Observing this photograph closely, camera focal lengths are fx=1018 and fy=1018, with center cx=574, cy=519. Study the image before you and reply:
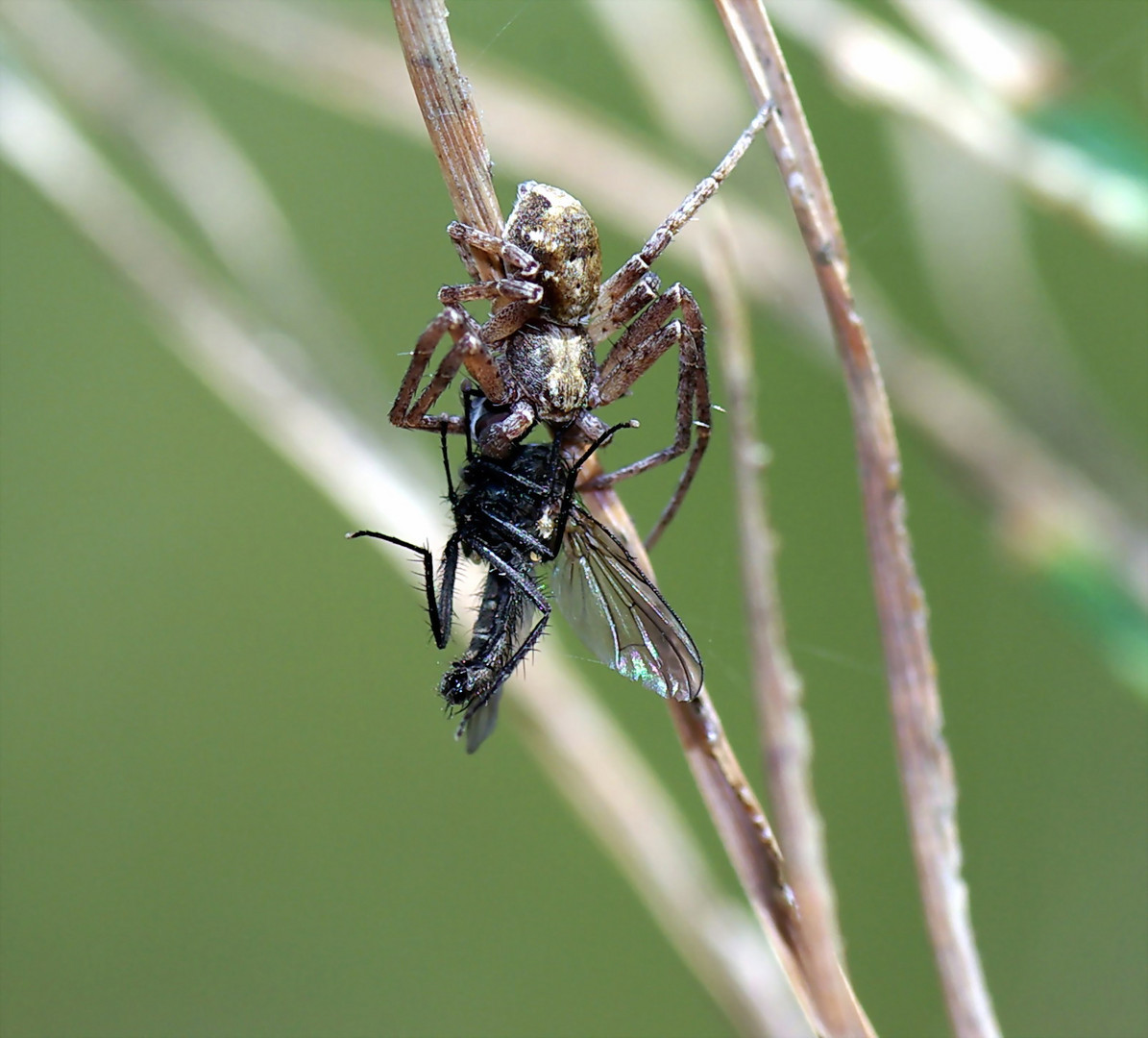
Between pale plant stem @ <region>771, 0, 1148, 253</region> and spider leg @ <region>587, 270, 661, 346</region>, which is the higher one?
pale plant stem @ <region>771, 0, 1148, 253</region>

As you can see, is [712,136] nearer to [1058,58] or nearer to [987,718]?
[1058,58]

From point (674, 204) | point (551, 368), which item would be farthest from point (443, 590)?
Answer: point (674, 204)

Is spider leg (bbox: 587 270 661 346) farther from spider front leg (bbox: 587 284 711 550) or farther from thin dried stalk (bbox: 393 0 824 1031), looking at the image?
thin dried stalk (bbox: 393 0 824 1031)

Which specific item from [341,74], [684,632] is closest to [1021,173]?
[684,632]

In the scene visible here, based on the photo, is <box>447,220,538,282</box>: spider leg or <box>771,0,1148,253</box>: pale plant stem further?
<box>771,0,1148,253</box>: pale plant stem

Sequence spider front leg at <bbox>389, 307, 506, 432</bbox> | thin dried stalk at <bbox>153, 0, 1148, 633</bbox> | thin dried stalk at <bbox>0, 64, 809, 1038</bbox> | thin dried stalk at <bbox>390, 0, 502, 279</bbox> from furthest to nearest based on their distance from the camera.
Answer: thin dried stalk at <bbox>153, 0, 1148, 633</bbox> → thin dried stalk at <bbox>0, 64, 809, 1038</bbox> → spider front leg at <bbox>389, 307, 506, 432</bbox> → thin dried stalk at <bbox>390, 0, 502, 279</bbox>

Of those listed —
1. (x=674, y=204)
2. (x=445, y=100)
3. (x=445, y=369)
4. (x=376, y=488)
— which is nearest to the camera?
(x=445, y=100)

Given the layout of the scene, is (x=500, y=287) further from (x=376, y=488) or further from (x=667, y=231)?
(x=376, y=488)

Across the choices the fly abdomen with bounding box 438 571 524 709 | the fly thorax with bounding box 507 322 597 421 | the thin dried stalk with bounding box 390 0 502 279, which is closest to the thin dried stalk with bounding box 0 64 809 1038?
the fly abdomen with bounding box 438 571 524 709
